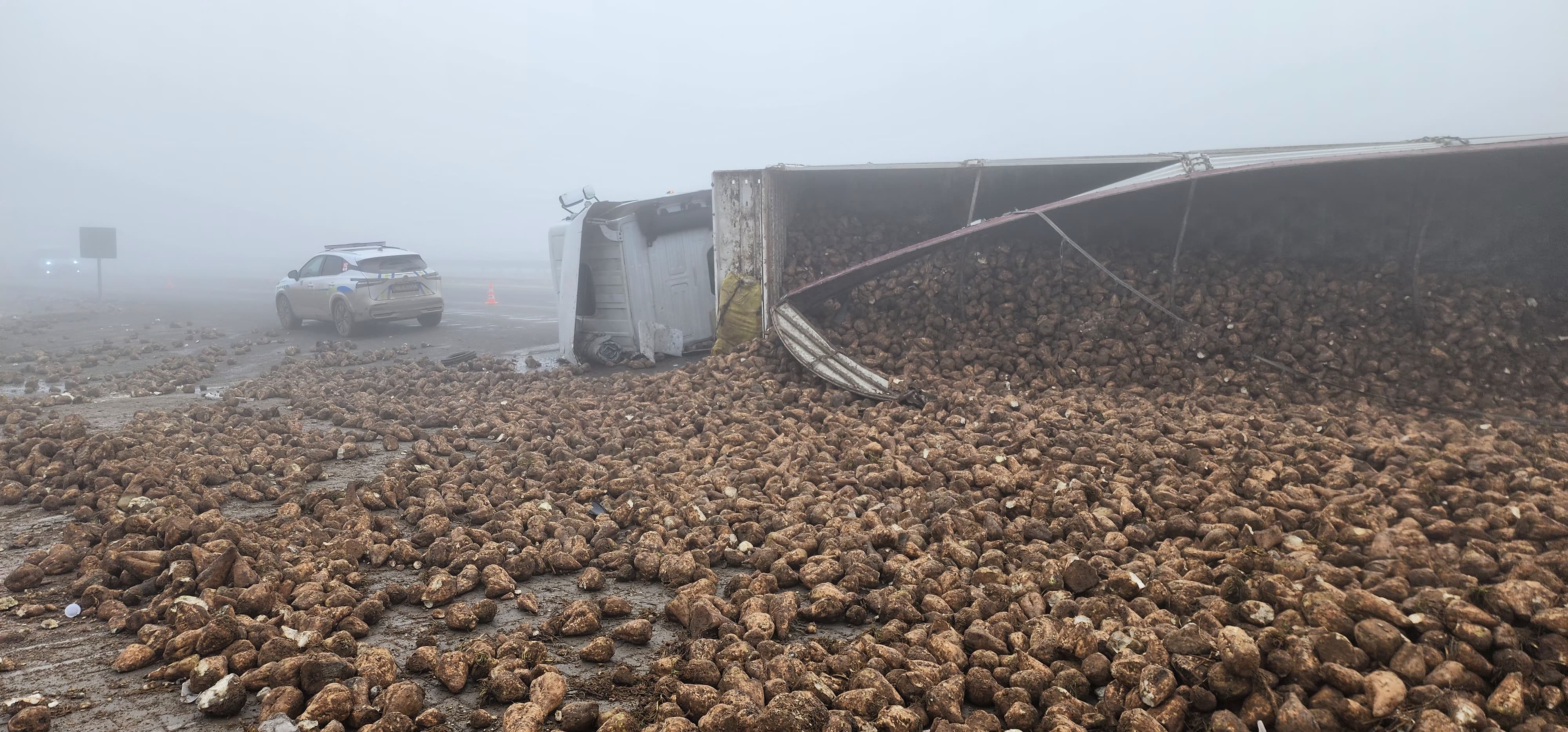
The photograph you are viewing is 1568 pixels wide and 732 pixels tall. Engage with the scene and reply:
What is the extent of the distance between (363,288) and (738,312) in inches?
352

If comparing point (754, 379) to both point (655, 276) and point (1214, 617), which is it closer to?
point (655, 276)

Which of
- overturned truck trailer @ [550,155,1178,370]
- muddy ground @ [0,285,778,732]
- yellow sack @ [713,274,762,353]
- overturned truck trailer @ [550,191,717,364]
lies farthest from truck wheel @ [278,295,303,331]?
yellow sack @ [713,274,762,353]

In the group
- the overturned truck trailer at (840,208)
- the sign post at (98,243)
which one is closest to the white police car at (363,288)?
the overturned truck trailer at (840,208)

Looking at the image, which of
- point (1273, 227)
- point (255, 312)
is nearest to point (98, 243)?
point (255, 312)

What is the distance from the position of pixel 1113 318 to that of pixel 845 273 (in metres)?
2.45

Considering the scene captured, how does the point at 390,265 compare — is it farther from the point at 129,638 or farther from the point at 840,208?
the point at 129,638

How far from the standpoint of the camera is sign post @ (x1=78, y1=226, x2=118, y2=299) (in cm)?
2370

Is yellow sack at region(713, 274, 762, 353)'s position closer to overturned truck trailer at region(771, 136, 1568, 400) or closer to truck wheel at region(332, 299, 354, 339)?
overturned truck trailer at region(771, 136, 1568, 400)

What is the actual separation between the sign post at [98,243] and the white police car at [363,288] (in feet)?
40.7

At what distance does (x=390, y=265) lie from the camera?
15336 millimetres

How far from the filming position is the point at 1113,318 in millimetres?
7418

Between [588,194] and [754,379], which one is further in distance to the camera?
[588,194]

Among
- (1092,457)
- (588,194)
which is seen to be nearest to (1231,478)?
(1092,457)

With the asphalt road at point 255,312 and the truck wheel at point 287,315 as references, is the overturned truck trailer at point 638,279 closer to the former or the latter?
the asphalt road at point 255,312
